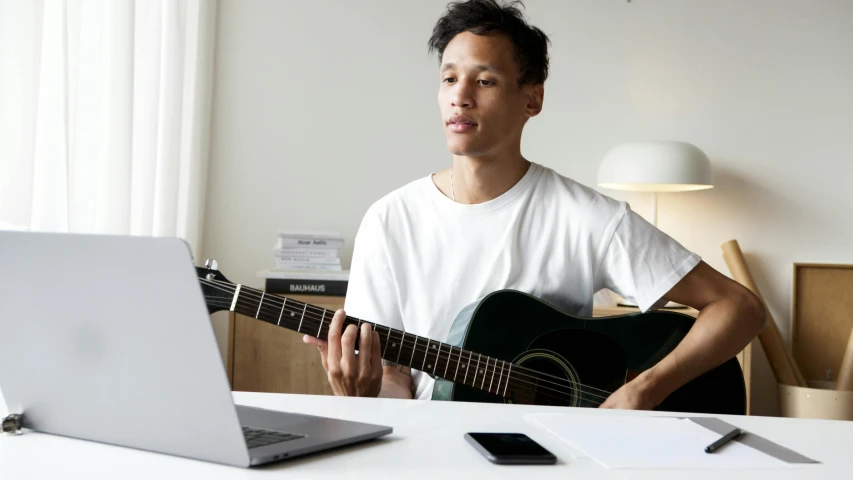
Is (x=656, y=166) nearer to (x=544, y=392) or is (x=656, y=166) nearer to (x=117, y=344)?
(x=544, y=392)

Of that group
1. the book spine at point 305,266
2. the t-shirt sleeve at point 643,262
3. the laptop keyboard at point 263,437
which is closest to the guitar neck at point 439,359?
the t-shirt sleeve at point 643,262

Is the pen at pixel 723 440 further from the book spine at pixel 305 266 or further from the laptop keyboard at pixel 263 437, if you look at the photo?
the book spine at pixel 305 266

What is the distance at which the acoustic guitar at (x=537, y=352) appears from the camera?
1464 millimetres

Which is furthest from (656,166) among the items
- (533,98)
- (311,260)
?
(311,260)

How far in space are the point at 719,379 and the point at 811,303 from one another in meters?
1.88

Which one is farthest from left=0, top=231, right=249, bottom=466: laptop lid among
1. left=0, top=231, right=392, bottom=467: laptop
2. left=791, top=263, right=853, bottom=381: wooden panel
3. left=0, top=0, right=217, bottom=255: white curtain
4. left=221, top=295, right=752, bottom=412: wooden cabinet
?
left=791, top=263, right=853, bottom=381: wooden panel

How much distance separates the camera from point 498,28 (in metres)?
1.78

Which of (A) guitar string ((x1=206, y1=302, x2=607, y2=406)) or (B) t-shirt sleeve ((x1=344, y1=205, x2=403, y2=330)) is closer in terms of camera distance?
(A) guitar string ((x1=206, y1=302, x2=607, y2=406))

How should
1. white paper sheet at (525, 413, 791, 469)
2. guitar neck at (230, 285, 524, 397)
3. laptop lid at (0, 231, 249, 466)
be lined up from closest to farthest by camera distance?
laptop lid at (0, 231, 249, 466)
white paper sheet at (525, 413, 791, 469)
guitar neck at (230, 285, 524, 397)

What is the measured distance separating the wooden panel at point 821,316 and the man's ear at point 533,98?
1869 millimetres

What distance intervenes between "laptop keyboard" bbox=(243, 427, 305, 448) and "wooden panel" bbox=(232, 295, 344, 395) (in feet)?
6.16

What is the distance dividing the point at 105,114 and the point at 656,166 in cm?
182

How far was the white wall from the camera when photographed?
10.5 feet

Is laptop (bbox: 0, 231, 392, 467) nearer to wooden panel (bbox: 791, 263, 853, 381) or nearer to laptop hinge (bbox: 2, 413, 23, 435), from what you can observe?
laptop hinge (bbox: 2, 413, 23, 435)
